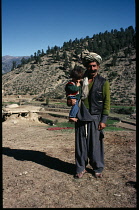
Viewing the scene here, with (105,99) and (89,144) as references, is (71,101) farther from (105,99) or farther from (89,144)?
(89,144)

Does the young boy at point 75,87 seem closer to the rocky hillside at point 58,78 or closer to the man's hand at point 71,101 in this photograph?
the man's hand at point 71,101

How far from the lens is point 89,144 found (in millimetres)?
3848

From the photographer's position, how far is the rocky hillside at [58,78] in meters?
54.8

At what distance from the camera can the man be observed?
3.74 m

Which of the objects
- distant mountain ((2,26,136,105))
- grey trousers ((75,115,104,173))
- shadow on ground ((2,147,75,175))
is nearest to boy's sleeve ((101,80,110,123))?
grey trousers ((75,115,104,173))

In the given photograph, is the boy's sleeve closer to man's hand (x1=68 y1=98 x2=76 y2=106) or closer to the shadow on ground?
man's hand (x1=68 y1=98 x2=76 y2=106)

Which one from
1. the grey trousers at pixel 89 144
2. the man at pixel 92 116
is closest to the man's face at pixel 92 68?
the man at pixel 92 116

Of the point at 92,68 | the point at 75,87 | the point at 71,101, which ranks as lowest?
the point at 71,101

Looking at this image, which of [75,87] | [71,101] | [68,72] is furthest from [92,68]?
[68,72]

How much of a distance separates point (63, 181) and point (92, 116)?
1300mm

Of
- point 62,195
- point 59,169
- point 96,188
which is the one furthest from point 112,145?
point 62,195

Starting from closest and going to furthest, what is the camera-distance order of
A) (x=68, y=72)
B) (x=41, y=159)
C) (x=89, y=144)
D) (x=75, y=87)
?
(x=75, y=87)
(x=89, y=144)
(x=41, y=159)
(x=68, y=72)

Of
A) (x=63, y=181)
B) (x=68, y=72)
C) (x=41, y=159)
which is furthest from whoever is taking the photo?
(x=68, y=72)

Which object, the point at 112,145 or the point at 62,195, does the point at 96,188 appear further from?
the point at 112,145
